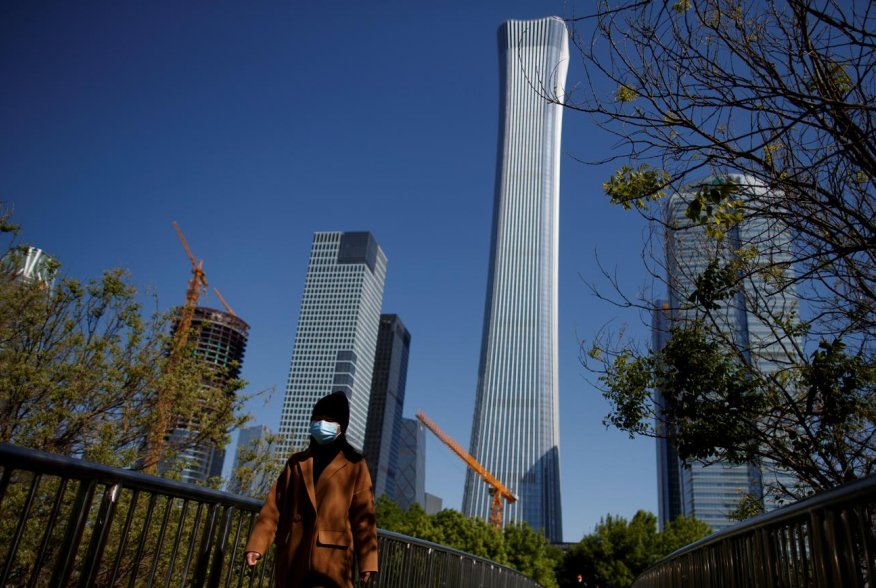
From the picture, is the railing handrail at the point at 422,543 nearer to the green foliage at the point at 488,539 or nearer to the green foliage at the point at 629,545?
the green foliage at the point at 488,539

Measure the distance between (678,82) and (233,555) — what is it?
4796 millimetres

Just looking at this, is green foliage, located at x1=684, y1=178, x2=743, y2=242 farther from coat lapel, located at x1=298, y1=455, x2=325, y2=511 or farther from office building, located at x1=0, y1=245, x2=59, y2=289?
office building, located at x1=0, y1=245, x2=59, y2=289

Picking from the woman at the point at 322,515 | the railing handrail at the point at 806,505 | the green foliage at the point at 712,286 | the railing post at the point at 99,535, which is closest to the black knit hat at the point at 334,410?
the woman at the point at 322,515

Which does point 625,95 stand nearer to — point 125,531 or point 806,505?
point 806,505

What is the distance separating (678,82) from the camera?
498 cm

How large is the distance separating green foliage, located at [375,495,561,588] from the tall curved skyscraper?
3786 centimetres

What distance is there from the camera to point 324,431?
4.35m

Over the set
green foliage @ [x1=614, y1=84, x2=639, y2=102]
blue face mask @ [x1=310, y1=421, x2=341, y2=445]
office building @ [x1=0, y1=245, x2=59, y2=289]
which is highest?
office building @ [x1=0, y1=245, x2=59, y2=289]

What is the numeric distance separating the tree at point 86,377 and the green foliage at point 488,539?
1270 inches

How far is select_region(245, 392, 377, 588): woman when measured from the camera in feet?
13.1

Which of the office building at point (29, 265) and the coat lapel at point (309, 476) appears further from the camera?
the office building at point (29, 265)

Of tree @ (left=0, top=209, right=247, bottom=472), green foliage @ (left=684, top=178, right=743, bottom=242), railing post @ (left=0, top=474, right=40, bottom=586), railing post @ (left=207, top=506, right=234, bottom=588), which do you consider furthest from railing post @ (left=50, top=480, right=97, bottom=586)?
tree @ (left=0, top=209, right=247, bottom=472)

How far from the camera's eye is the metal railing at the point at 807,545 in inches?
93.4

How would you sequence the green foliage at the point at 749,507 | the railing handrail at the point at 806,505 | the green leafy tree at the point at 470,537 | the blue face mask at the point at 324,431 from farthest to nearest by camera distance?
the green leafy tree at the point at 470,537, the green foliage at the point at 749,507, the blue face mask at the point at 324,431, the railing handrail at the point at 806,505
